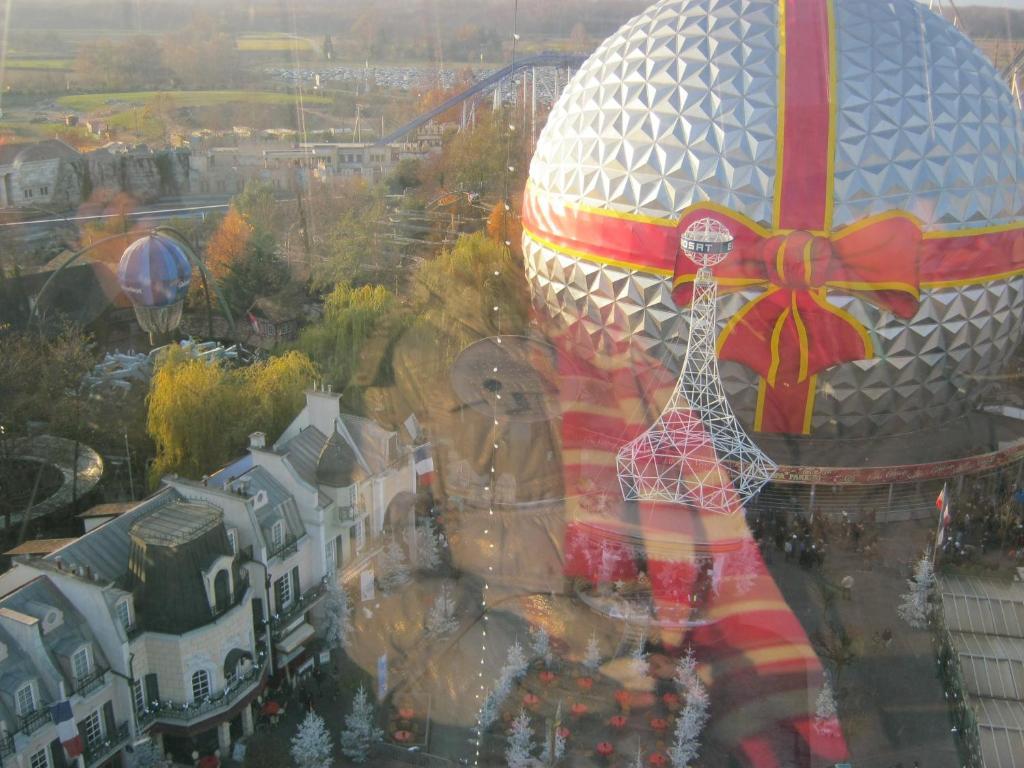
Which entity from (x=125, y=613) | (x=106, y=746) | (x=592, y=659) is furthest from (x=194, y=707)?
(x=592, y=659)

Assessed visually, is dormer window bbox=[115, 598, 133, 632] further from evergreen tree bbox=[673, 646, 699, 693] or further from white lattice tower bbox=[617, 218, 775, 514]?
white lattice tower bbox=[617, 218, 775, 514]

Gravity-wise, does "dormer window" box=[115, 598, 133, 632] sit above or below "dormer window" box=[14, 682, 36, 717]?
above

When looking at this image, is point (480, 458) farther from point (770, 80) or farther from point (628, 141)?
point (770, 80)

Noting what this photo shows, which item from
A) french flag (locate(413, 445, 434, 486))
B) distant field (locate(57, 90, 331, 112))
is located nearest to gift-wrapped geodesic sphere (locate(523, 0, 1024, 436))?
french flag (locate(413, 445, 434, 486))

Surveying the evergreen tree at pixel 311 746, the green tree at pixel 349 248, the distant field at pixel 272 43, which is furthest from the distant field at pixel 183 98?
the evergreen tree at pixel 311 746

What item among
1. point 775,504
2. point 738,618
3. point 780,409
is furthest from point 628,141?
point 738,618

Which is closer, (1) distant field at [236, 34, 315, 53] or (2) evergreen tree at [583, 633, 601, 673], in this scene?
(2) evergreen tree at [583, 633, 601, 673]

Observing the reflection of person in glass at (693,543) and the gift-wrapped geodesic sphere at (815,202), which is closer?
the reflection of person in glass at (693,543)

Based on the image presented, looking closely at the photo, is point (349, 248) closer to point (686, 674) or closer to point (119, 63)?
point (686, 674)

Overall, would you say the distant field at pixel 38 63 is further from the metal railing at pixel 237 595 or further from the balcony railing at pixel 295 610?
the metal railing at pixel 237 595
